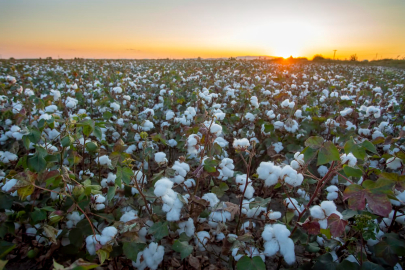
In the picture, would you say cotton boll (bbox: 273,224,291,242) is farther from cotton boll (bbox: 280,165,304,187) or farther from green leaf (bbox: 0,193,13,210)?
green leaf (bbox: 0,193,13,210)

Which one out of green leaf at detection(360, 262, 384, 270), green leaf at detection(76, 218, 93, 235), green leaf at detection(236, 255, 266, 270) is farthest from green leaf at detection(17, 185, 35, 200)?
green leaf at detection(360, 262, 384, 270)

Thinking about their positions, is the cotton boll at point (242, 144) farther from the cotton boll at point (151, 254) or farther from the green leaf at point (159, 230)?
the cotton boll at point (151, 254)

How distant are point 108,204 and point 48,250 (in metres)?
0.61

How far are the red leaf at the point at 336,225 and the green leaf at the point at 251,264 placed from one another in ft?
1.31

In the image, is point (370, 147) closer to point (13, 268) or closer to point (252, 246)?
point (252, 246)

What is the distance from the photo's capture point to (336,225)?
124 cm

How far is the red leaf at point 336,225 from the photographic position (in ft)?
3.97

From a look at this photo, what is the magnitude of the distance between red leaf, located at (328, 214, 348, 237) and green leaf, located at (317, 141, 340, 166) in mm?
348

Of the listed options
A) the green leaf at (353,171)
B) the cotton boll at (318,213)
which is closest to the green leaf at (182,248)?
the cotton boll at (318,213)

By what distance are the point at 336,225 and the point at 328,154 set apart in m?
0.39

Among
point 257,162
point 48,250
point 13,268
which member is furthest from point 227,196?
point 13,268

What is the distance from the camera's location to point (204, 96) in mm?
3684

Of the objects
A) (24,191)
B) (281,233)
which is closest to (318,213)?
(281,233)

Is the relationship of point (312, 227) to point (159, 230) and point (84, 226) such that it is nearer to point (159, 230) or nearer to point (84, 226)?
point (159, 230)
